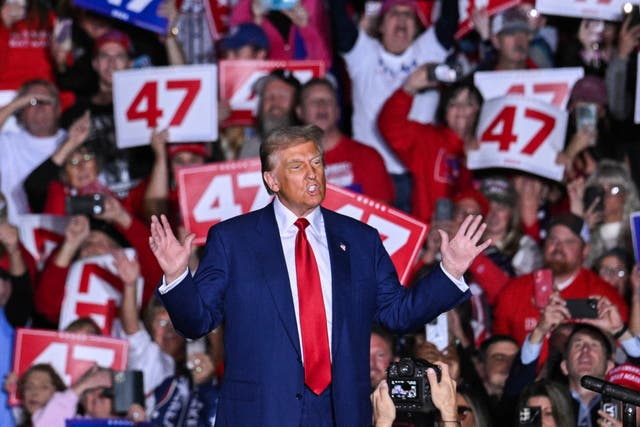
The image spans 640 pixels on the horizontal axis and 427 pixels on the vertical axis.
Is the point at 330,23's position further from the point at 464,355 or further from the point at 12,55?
the point at 464,355

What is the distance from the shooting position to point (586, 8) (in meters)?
9.75

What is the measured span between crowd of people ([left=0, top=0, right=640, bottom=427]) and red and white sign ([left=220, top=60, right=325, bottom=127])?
6 centimetres

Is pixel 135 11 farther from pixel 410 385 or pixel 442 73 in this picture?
pixel 410 385

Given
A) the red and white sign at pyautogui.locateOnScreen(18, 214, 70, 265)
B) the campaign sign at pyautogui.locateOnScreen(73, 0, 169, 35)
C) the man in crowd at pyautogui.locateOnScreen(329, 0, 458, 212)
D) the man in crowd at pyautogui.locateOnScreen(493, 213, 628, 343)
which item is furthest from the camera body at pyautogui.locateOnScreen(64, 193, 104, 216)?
the man in crowd at pyautogui.locateOnScreen(493, 213, 628, 343)

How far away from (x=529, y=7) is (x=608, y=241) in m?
2.00

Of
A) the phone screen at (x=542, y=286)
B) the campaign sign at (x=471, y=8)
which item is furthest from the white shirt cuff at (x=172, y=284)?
the campaign sign at (x=471, y=8)

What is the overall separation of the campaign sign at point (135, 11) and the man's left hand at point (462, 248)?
5.41m

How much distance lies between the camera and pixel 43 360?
27.8 ft

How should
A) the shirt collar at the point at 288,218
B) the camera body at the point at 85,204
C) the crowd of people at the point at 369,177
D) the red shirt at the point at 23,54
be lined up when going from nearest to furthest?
the shirt collar at the point at 288,218
the crowd of people at the point at 369,177
the camera body at the point at 85,204
the red shirt at the point at 23,54

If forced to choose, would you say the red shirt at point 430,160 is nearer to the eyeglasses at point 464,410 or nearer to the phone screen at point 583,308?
the phone screen at point 583,308

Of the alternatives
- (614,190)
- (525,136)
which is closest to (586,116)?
(525,136)

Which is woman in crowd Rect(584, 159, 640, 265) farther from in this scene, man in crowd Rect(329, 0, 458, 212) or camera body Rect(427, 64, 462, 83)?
man in crowd Rect(329, 0, 458, 212)

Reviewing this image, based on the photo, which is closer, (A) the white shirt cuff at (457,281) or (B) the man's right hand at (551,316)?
(A) the white shirt cuff at (457,281)

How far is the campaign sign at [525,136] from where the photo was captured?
920cm
